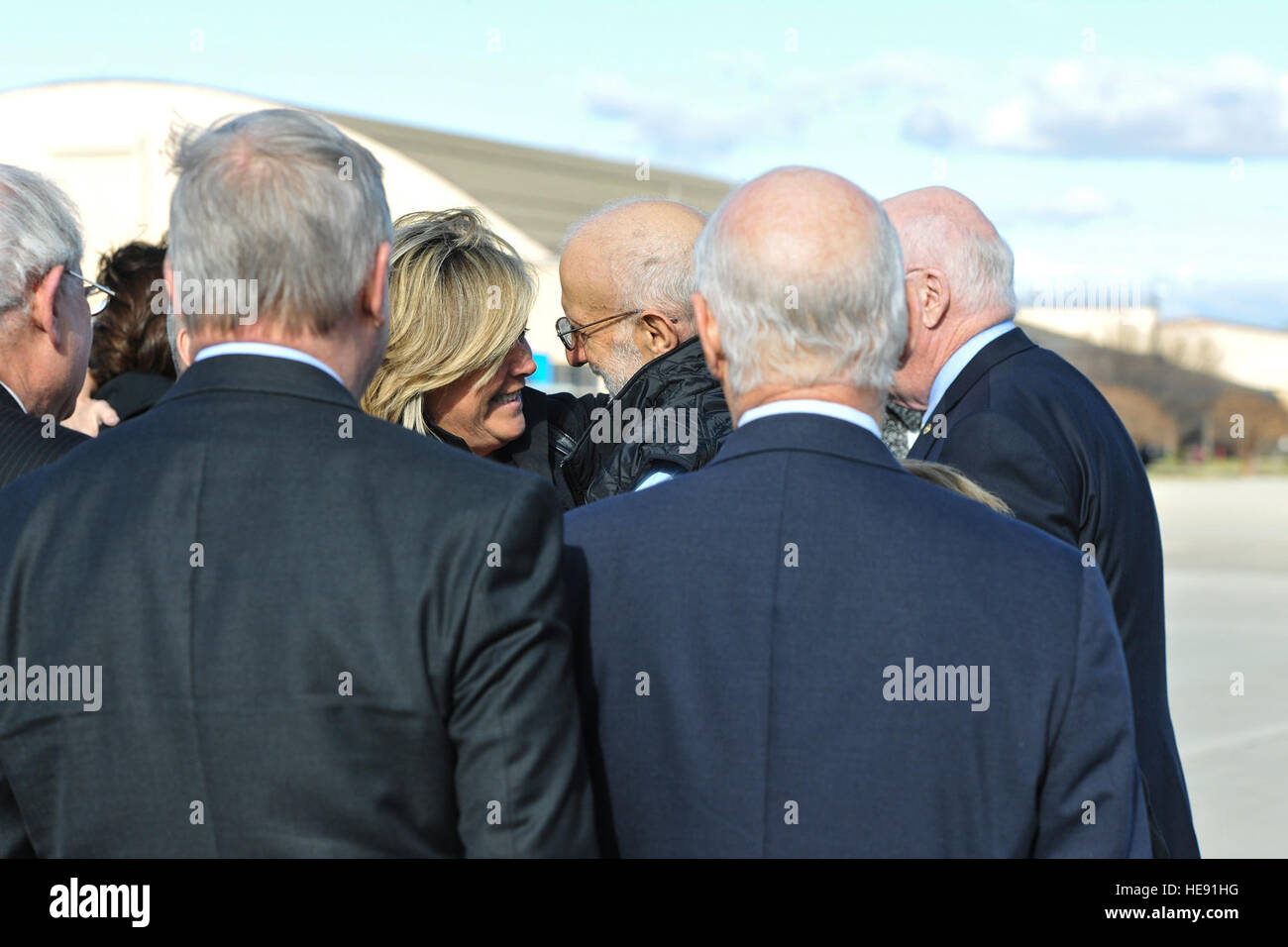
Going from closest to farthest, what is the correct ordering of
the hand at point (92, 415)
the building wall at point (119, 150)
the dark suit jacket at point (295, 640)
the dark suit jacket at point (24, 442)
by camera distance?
1. the dark suit jacket at point (295, 640)
2. the dark suit jacket at point (24, 442)
3. the hand at point (92, 415)
4. the building wall at point (119, 150)

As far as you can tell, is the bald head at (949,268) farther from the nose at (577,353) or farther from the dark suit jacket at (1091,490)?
the nose at (577,353)

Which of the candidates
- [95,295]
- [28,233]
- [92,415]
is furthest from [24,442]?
[92,415]

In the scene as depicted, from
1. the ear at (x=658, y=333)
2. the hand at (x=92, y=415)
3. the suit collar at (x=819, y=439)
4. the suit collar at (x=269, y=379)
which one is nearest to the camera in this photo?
the suit collar at (x=269, y=379)

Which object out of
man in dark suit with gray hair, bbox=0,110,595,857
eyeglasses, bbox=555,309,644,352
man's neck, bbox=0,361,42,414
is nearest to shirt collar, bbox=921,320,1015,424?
eyeglasses, bbox=555,309,644,352

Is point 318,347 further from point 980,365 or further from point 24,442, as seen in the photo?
point 980,365

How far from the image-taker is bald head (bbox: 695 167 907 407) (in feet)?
6.42

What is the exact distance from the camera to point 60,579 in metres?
1.88

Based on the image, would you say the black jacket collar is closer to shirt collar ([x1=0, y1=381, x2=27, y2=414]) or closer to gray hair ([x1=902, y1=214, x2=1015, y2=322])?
gray hair ([x1=902, y1=214, x2=1015, y2=322])

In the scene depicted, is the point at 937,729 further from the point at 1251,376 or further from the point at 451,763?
the point at 1251,376

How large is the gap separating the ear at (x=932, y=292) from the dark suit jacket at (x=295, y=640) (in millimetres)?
1755

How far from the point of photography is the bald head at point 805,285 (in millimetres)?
1956

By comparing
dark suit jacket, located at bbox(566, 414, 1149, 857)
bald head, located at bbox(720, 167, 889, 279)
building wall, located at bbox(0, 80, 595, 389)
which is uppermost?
building wall, located at bbox(0, 80, 595, 389)

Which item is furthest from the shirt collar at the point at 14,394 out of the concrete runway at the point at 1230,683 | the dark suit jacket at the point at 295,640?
the concrete runway at the point at 1230,683
